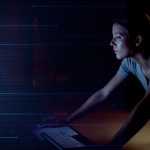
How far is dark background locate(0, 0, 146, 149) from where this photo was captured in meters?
2.62

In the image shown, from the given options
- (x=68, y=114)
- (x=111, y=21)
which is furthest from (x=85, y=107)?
(x=111, y=21)

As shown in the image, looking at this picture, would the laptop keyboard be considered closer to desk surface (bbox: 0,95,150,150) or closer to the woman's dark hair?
desk surface (bbox: 0,95,150,150)

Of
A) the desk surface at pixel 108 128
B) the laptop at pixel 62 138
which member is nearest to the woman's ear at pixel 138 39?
the desk surface at pixel 108 128

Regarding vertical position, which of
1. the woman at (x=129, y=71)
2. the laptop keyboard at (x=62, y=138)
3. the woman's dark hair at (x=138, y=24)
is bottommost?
the laptop keyboard at (x=62, y=138)

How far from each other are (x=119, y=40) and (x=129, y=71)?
0.18 meters

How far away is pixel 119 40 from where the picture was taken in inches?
104

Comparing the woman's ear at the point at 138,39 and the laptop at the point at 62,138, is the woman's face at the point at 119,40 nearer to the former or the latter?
the woman's ear at the point at 138,39

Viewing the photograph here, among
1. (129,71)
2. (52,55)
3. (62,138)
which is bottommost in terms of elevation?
(62,138)

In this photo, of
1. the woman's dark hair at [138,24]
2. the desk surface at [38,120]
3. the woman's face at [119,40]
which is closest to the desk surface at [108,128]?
the desk surface at [38,120]

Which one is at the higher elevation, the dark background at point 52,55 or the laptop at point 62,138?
the dark background at point 52,55

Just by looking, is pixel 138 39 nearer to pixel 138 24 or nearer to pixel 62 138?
pixel 138 24

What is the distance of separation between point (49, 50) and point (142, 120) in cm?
62

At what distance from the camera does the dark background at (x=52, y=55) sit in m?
2.62

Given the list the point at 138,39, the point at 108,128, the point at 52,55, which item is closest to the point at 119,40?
the point at 138,39
